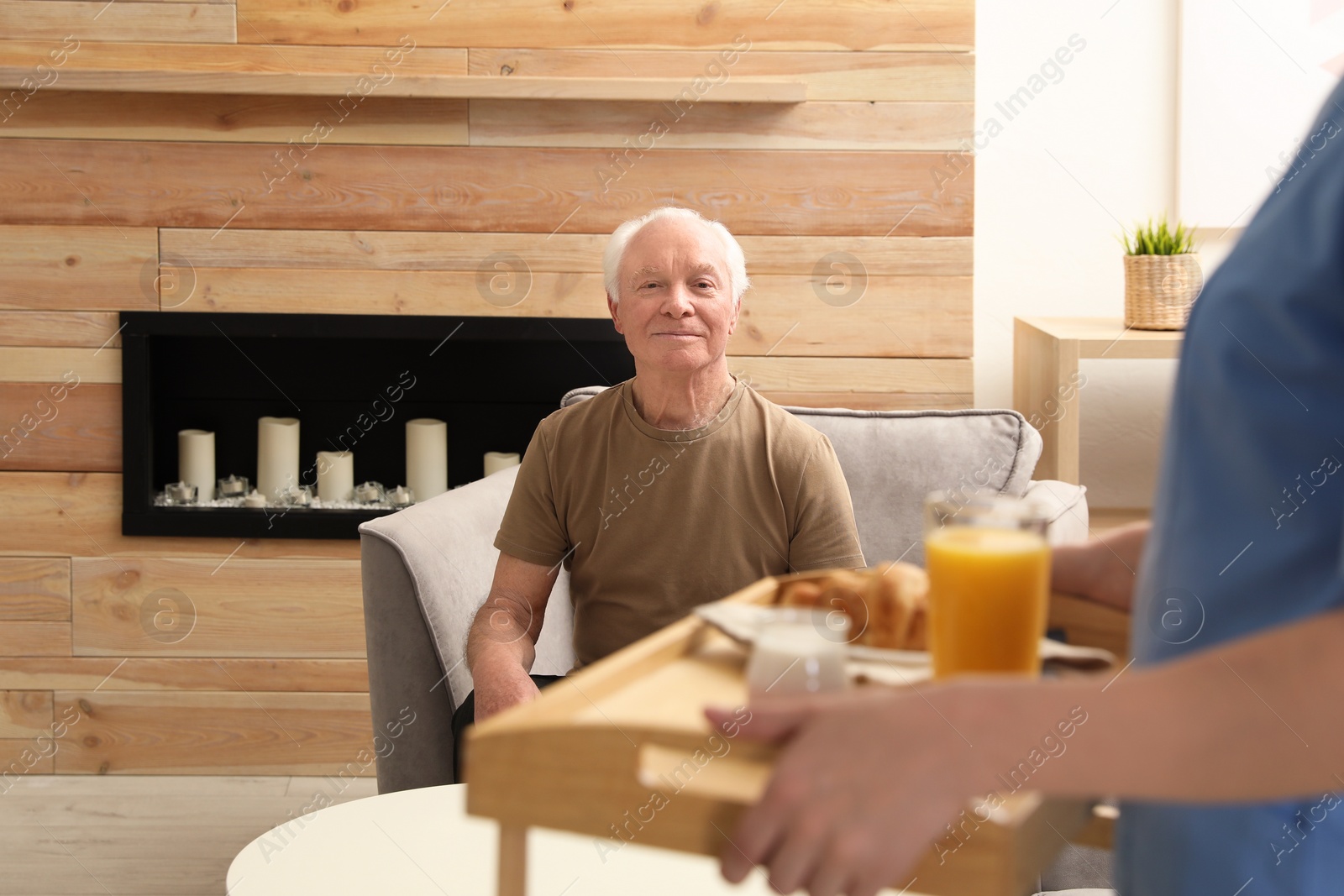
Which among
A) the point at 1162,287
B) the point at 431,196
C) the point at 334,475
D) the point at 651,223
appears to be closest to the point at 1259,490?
the point at 651,223

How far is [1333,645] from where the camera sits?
0.45 m

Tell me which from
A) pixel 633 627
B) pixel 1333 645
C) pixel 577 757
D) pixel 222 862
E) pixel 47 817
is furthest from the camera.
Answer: pixel 47 817

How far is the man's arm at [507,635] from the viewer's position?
1599 millimetres

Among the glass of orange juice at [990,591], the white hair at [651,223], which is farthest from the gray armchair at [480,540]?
the glass of orange juice at [990,591]

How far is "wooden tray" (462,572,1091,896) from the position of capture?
0.52 meters

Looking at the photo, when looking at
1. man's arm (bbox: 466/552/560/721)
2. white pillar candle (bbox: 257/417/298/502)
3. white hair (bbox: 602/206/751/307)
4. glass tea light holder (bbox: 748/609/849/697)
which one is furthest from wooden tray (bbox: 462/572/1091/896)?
white pillar candle (bbox: 257/417/298/502)

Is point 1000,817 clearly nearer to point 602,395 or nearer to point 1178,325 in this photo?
point 602,395

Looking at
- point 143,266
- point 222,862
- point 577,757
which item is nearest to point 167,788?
point 222,862

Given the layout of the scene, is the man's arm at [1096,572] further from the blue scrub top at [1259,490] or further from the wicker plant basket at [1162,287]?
the wicker plant basket at [1162,287]

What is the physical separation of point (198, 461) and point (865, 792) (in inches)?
100

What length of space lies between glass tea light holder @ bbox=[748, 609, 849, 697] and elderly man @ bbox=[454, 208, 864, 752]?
1074 millimetres

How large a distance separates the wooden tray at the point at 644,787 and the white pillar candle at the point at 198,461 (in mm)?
2341

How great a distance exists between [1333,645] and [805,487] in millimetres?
1313

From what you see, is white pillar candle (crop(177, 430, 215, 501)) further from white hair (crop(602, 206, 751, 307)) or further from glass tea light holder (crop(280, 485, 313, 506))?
white hair (crop(602, 206, 751, 307))
